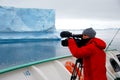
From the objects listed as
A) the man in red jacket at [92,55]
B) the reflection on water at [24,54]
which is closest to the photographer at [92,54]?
the man in red jacket at [92,55]

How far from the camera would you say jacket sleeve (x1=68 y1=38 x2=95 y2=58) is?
1492mm

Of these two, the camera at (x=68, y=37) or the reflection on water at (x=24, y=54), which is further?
the reflection on water at (x=24, y=54)

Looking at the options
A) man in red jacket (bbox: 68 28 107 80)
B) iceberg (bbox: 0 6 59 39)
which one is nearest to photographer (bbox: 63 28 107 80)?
man in red jacket (bbox: 68 28 107 80)

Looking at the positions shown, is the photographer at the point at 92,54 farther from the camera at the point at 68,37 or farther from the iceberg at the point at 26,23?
the iceberg at the point at 26,23

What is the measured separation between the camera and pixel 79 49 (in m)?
1.49

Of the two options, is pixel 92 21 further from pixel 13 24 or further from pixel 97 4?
pixel 13 24

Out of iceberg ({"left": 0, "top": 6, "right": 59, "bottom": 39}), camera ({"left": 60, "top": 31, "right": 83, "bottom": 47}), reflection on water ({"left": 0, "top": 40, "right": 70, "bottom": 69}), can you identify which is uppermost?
camera ({"left": 60, "top": 31, "right": 83, "bottom": 47})

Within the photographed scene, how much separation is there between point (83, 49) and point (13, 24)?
6.09 meters

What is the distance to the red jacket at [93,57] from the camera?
1.53 m

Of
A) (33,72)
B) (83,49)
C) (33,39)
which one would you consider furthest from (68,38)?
(33,39)

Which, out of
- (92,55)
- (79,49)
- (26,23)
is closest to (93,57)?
(92,55)

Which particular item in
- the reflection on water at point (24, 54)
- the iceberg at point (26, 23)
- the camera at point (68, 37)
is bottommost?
the reflection on water at point (24, 54)

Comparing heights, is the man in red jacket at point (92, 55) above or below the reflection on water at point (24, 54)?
above

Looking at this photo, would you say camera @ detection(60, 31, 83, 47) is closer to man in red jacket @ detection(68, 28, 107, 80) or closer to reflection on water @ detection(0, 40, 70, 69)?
man in red jacket @ detection(68, 28, 107, 80)
